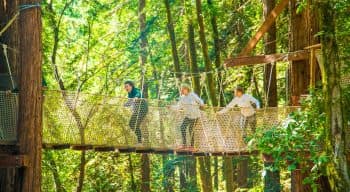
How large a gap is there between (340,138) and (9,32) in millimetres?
4264

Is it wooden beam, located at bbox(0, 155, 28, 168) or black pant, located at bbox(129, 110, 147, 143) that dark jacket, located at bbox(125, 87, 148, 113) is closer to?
black pant, located at bbox(129, 110, 147, 143)

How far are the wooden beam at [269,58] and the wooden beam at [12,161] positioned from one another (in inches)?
110

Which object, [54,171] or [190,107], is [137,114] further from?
[54,171]

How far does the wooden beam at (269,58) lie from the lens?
652 cm

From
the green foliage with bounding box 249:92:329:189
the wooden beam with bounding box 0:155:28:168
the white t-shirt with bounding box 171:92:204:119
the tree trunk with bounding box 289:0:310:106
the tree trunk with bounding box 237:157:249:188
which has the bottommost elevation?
the tree trunk with bounding box 237:157:249:188

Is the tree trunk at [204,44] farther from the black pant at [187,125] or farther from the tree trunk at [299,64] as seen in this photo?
the tree trunk at [299,64]

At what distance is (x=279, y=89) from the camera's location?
11.0 m

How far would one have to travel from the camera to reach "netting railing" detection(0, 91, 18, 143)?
5766mm

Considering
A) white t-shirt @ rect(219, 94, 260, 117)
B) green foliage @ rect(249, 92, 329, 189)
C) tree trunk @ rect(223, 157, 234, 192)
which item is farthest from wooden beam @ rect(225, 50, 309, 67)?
tree trunk @ rect(223, 157, 234, 192)

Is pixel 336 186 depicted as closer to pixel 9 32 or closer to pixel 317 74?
pixel 317 74

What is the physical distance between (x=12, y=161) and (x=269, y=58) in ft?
10.3

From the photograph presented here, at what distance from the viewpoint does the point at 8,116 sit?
19.1 ft

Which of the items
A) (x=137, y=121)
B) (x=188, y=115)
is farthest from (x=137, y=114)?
(x=188, y=115)

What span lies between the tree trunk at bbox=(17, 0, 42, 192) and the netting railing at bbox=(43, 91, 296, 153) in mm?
952
